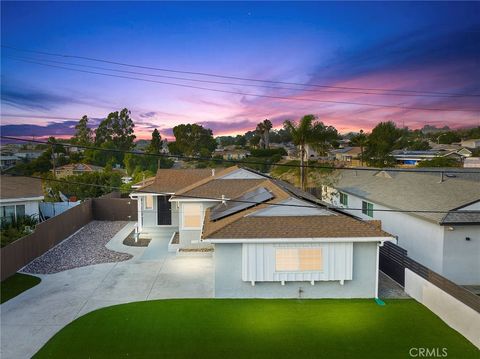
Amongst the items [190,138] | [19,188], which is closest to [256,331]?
[19,188]

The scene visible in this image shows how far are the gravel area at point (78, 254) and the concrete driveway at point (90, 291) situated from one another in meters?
0.81

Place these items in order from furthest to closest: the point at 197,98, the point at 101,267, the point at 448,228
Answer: the point at 197,98 < the point at 101,267 < the point at 448,228

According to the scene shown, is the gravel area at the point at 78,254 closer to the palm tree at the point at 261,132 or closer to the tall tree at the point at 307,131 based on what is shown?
the tall tree at the point at 307,131

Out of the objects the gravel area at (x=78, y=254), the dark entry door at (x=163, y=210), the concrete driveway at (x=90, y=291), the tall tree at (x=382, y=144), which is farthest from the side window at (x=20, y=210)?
the tall tree at (x=382, y=144)

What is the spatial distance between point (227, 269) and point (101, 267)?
6631 millimetres

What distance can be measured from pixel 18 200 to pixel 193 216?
10695mm

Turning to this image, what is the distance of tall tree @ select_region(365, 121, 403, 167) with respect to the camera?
157ft

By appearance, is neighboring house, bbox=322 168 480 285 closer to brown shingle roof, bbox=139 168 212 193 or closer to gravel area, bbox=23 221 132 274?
brown shingle roof, bbox=139 168 212 193

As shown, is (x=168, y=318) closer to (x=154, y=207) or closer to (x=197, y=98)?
(x=154, y=207)

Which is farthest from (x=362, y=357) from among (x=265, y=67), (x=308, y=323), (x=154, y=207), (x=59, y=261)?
(x=265, y=67)

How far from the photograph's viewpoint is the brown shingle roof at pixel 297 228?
11.2 meters

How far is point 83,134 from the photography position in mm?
80625

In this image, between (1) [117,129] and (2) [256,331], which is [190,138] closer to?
→ (1) [117,129]

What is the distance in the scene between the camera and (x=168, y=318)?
33.1ft
